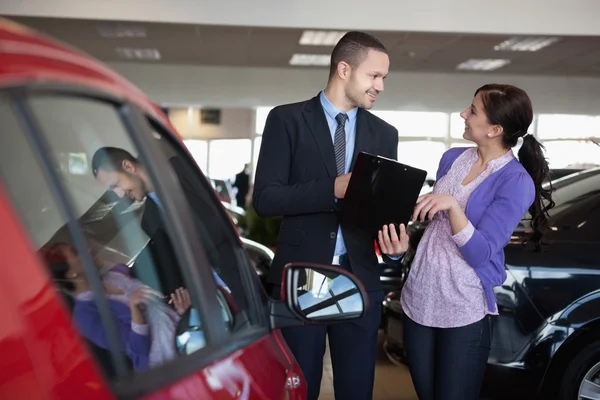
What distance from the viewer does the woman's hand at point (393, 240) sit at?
2.40 metres

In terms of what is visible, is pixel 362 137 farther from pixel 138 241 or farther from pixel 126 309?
pixel 126 309

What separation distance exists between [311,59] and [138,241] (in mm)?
14485

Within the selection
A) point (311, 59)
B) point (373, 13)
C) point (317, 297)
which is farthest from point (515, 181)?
point (311, 59)

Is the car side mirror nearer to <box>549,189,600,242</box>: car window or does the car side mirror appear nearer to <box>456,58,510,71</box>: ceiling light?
<box>549,189,600,242</box>: car window

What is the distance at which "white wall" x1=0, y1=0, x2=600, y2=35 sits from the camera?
9422 millimetres

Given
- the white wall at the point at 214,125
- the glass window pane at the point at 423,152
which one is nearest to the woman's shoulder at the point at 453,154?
the glass window pane at the point at 423,152

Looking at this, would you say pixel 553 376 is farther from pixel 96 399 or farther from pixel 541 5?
pixel 541 5

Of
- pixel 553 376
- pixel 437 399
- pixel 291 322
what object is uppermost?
pixel 291 322

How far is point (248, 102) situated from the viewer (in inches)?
666

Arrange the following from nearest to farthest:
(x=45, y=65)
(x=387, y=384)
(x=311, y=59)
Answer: (x=45, y=65), (x=387, y=384), (x=311, y=59)

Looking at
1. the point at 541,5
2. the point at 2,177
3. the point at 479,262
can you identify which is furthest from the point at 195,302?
the point at 541,5

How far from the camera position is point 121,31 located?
1245cm

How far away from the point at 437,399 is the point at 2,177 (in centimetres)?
206

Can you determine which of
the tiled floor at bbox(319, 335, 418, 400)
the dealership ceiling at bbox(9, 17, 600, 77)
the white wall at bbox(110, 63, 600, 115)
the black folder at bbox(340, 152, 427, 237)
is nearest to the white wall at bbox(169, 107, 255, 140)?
the white wall at bbox(110, 63, 600, 115)
